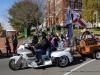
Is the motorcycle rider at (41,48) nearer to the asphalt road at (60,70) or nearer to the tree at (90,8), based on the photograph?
the asphalt road at (60,70)

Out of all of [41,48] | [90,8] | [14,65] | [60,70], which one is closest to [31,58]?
[41,48]

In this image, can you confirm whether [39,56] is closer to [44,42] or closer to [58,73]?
[44,42]

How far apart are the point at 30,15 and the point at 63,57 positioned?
27.8m

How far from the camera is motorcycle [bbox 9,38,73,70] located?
8.31 m

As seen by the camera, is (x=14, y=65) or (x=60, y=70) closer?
(x=60, y=70)

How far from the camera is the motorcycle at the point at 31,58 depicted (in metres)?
8.31

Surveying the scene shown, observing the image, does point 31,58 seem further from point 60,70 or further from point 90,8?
point 90,8

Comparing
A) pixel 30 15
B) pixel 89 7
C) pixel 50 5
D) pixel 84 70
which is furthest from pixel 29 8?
pixel 84 70

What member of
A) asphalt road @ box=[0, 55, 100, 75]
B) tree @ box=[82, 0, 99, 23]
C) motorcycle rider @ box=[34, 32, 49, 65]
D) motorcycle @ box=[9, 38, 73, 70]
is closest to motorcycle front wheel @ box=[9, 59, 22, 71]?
motorcycle @ box=[9, 38, 73, 70]

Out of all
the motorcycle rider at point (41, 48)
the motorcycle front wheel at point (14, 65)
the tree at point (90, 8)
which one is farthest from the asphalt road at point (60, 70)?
the tree at point (90, 8)

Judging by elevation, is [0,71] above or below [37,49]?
below

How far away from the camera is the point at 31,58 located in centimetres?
845

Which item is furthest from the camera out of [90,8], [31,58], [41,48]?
[90,8]

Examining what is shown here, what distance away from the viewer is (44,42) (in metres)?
8.70
